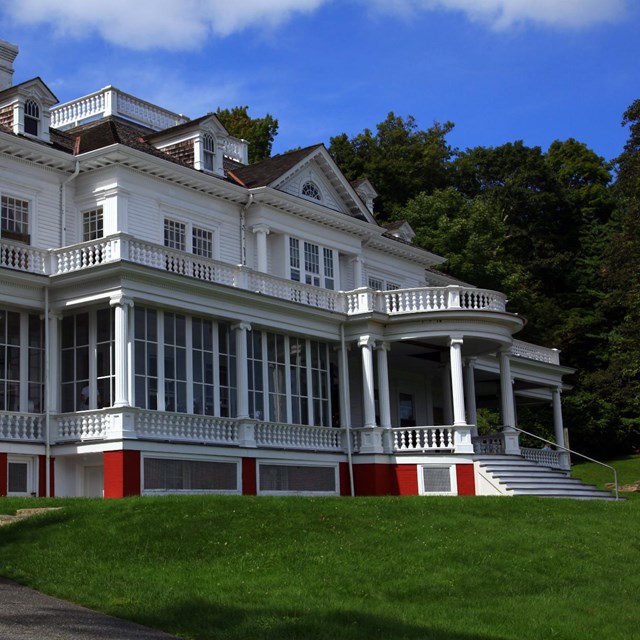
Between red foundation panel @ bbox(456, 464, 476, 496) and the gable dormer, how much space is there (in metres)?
15.4

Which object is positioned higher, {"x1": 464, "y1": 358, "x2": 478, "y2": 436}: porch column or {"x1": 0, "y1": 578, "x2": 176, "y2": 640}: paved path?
{"x1": 464, "y1": 358, "x2": 478, "y2": 436}: porch column

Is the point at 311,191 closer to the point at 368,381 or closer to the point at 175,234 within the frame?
the point at 175,234

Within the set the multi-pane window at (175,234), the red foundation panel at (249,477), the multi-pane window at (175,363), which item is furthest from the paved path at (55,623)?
the multi-pane window at (175,234)

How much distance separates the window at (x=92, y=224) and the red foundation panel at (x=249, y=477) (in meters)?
7.59

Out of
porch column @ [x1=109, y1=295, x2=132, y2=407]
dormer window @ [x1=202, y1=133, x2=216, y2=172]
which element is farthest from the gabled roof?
porch column @ [x1=109, y1=295, x2=132, y2=407]

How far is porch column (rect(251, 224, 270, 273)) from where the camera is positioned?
3506 cm

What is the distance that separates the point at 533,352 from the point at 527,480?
38.9ft

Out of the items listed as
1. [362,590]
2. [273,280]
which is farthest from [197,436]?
[362,590]

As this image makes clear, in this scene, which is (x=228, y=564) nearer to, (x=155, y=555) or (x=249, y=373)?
(x=155, y=555)

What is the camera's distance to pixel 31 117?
31.5m

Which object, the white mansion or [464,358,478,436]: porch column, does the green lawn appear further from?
[464,358,478,436]: porch column

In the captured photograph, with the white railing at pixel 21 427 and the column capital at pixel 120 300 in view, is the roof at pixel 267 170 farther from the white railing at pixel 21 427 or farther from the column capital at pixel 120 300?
the white railing at pixel 21 427

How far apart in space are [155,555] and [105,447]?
1007 centimetres

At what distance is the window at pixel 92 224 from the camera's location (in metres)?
31.4
